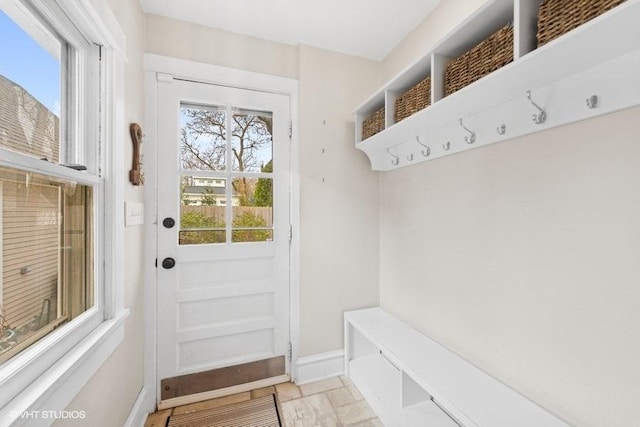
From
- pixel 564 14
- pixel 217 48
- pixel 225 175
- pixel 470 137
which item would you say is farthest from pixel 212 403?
pixel 564 14

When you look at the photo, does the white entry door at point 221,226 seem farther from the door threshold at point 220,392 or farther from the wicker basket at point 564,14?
the wicker basket at point 564,14

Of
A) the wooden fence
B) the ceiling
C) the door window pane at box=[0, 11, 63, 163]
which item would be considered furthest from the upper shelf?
the door window pane at box=[0, 11, 63, 163]

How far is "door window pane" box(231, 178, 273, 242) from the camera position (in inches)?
73.0

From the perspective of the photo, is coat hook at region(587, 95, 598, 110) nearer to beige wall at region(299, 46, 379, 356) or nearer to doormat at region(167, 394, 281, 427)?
beige wall at region(299, 46, 379, 356)

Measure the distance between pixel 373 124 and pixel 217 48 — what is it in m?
1.10

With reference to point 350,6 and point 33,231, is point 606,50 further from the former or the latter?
point 33,231

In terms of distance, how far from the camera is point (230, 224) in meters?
1.83

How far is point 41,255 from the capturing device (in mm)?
901

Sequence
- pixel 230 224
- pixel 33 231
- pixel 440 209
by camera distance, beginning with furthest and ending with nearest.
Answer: pixel 230 224 → pixel 440 209 → pixel 33 231

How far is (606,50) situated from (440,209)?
0.91 m

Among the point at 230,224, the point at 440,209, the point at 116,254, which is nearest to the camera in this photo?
the point at 116,254

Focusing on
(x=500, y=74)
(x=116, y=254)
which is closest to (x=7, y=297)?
(x=116, y=254)

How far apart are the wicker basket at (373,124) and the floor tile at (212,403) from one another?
1.86 m

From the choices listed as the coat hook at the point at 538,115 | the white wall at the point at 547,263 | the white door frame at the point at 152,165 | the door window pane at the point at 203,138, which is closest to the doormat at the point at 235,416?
the white door frame at the point at 152,165
